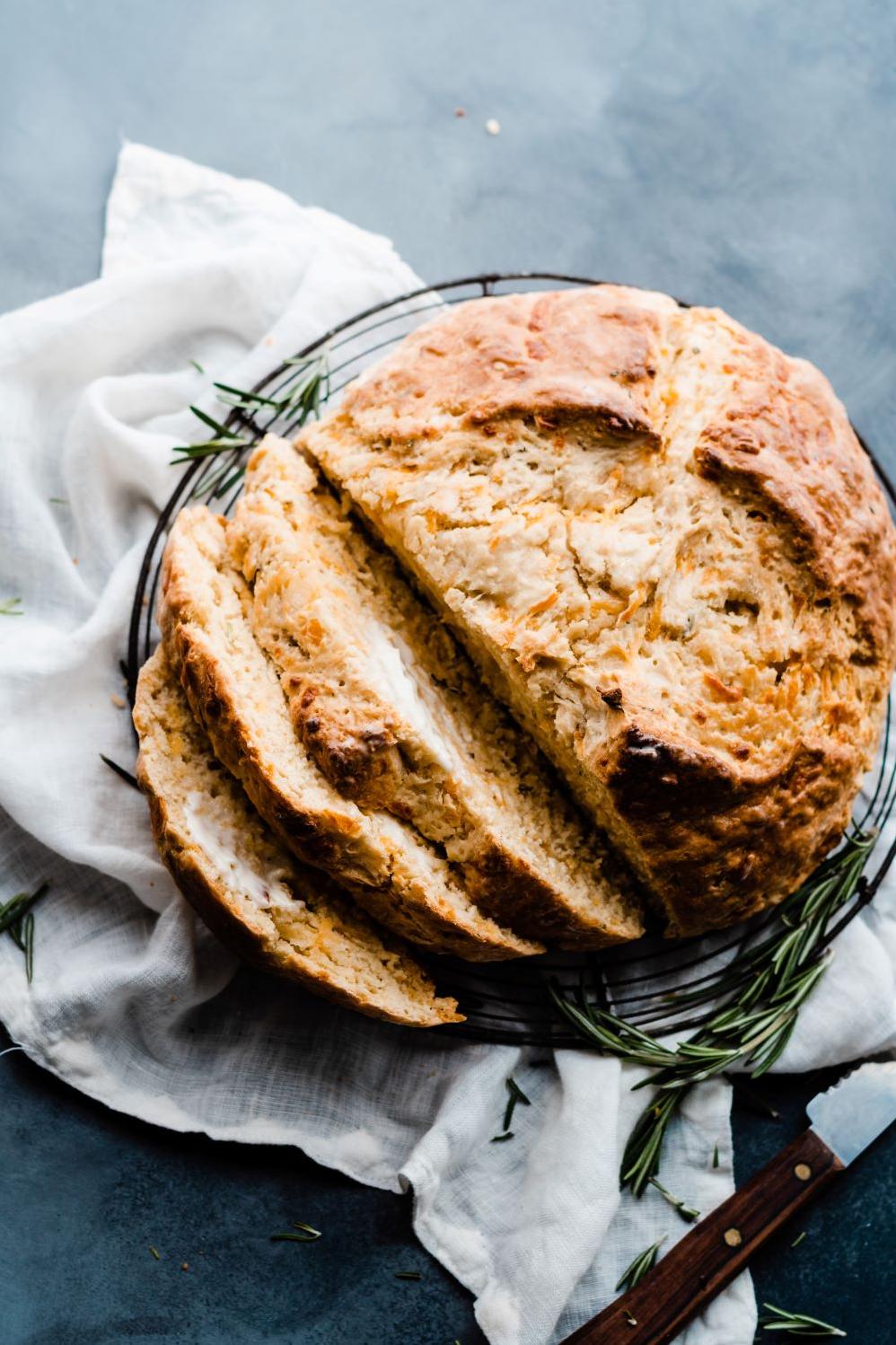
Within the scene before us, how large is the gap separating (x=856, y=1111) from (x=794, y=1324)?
2.43 feet

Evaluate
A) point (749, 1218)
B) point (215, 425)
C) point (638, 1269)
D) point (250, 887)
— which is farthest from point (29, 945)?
point (749, 1218)

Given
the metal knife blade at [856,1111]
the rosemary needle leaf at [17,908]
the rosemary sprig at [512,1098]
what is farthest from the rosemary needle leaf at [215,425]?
the metal knife blade at [856,1111]

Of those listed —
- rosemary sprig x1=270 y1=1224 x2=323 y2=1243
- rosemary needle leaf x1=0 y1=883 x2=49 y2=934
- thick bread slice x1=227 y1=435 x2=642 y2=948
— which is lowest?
rosemary sprig x1=270 y1=1224 x2=323 y2=1243

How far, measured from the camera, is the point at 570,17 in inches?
209

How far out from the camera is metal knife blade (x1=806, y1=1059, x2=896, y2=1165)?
4141 mm

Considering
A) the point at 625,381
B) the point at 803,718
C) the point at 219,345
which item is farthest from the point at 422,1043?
the point at 219,345

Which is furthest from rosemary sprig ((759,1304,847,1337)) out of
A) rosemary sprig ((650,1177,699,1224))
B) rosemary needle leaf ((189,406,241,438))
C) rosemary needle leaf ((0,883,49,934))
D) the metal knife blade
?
rosemary needle leaf ((189,406,241,438))

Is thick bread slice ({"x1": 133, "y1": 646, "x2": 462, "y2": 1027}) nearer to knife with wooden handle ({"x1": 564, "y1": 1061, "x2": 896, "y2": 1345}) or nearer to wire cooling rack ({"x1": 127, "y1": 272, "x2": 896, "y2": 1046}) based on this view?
wire cooling rack ({"x1": 127, "y1": 272, "x2": 896, "y2": 1046})

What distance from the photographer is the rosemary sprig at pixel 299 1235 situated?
13.3ft

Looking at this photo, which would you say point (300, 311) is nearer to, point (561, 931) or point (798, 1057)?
point (561, 931)

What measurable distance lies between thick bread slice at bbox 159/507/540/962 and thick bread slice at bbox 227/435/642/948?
56 millimetres

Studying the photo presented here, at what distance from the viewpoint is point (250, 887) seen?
367cm

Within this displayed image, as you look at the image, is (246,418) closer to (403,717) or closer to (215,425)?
(215,425)

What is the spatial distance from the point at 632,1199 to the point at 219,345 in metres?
3.55
